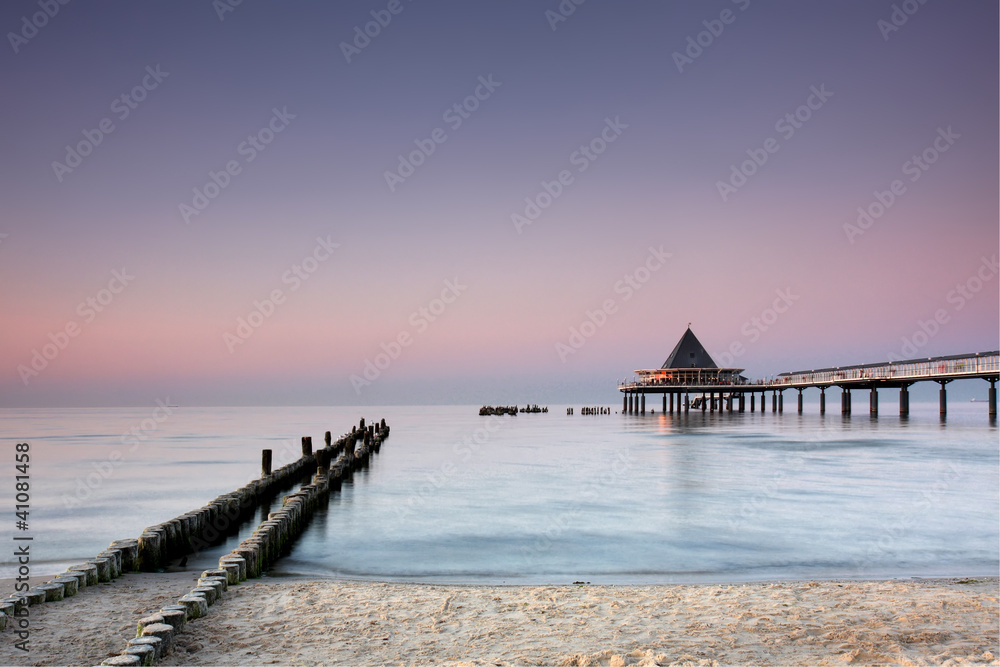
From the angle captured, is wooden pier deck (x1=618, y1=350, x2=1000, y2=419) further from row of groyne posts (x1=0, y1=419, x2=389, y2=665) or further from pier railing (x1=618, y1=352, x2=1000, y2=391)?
row of groyne posts (x1=0, y1=419, x2=389, y2=665)

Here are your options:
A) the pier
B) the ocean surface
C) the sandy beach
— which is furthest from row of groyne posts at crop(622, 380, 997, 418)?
the sandy beach

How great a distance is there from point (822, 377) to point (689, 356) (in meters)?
16.0

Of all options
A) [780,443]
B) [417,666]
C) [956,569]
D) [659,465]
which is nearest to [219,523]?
[417,666]

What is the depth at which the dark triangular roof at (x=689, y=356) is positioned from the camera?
83.1 metres

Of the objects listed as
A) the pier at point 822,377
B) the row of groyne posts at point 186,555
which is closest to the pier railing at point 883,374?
the pier at point 822,377

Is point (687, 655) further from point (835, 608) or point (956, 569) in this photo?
point (956, 569)

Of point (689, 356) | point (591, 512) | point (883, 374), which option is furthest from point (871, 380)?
point (591, 512)

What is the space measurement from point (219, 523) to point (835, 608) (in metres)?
10.7

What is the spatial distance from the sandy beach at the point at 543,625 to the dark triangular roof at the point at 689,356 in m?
75.2

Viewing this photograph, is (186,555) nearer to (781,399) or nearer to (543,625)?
(543,625)

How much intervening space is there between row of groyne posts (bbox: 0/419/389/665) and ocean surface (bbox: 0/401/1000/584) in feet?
1.55

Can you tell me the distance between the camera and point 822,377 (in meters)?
70.9

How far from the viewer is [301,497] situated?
14773 millimetres

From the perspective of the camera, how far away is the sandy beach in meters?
6.39
